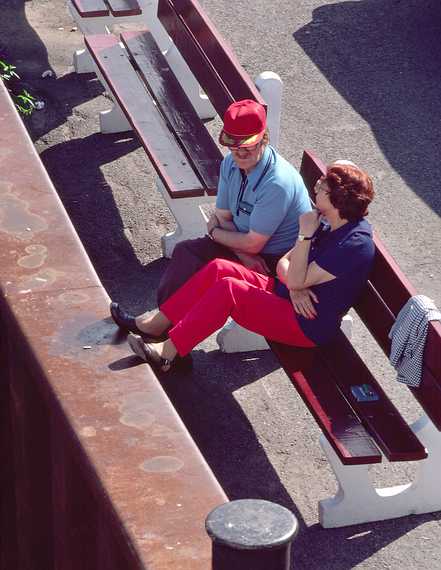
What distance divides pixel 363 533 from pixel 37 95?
16.2 feet

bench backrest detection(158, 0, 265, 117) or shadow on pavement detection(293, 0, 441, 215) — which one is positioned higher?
bench backrest detection(158, 0, 265, 117)

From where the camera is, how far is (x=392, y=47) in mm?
9594

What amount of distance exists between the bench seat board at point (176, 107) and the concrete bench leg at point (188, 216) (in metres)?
0.13

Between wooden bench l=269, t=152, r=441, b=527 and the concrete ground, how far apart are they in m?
0.12

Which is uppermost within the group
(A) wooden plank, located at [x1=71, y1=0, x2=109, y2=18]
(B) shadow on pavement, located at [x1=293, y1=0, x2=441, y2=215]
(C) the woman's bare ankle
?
(C) the woman's bare ankle

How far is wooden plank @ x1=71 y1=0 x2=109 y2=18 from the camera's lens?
27.4 feet

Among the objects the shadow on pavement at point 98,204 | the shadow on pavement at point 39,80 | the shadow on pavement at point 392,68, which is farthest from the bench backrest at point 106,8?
the shadow on pavement at point 392,68

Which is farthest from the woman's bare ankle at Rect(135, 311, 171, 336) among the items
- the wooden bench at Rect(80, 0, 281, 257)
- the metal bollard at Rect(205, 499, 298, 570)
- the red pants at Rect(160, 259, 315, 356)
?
the metal bollard at Rect(205, 499, 298, 570)

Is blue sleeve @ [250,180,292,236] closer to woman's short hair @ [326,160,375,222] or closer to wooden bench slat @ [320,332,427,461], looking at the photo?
woman's short hair @ [326,160,375,222]

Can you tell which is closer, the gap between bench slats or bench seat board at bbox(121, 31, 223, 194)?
the gap between bench slats

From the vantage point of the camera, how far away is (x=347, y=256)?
4949 millimetres

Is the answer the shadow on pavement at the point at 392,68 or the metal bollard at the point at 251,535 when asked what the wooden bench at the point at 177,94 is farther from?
the metal bollard at the point at 251,535

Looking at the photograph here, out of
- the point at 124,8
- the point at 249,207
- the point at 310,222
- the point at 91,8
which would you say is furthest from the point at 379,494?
the point at 91,8

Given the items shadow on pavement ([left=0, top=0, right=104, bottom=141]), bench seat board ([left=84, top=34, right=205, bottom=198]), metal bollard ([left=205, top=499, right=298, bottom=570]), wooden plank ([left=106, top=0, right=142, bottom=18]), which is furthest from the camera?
shadow on pavement ([left=0, top=0, right=104, bottom=141])
